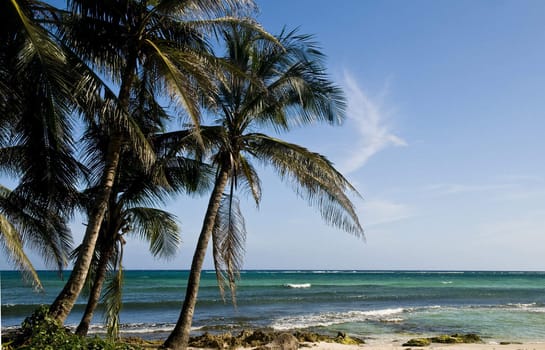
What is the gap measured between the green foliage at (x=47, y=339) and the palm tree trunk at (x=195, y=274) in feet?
10.5

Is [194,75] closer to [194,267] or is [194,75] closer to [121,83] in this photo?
[121,83]

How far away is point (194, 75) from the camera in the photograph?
8.68m

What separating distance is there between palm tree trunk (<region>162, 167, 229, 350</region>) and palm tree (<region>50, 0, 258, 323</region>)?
96.9 inches

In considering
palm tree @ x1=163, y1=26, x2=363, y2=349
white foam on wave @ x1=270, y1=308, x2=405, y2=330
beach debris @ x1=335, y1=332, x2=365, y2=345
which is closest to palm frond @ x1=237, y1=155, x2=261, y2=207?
palm tree @ x1=163, y1=26, x2=363, y2=349

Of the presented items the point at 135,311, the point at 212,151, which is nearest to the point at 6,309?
the point at 135,311

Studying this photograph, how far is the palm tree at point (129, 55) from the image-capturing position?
8.23m

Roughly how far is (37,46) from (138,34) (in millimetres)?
2485

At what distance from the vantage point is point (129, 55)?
29.2 ft

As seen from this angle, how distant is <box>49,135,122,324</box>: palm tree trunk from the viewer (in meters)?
7.91

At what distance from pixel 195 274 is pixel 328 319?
15096 millimetres

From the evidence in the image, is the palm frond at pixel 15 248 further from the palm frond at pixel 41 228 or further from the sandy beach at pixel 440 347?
the sandy beach at pixel 440 347

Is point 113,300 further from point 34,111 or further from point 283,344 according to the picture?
point 34,111

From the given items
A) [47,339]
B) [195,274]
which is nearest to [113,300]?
[195,274]

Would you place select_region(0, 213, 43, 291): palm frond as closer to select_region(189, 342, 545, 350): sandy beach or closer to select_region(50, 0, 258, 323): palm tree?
select_region(50, 0, 258, 323): palm tree
